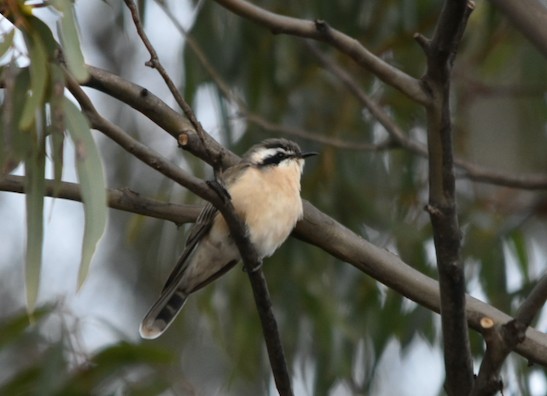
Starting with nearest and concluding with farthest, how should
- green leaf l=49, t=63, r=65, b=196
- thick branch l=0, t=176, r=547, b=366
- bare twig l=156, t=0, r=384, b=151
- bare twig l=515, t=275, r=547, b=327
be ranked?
1. green leaf l=49, t=63, r=65, b=196
2. bare twig l=515, t=275, r=547, b=327
3. thick branch l=0, t=176, r=547, b=366
4. bare twig l=156, t=0, r=384, b=151

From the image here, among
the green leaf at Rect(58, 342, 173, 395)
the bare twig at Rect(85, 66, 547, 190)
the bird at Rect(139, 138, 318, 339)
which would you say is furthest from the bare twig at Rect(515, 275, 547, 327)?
the green leaf at Rect(58, 342, 173, 395)

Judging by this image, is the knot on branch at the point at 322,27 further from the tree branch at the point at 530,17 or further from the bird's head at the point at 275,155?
the bird's head at the point at 275,155

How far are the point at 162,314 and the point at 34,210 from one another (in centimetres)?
131

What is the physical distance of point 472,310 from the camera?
2.46 m

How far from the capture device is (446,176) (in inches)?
85.0

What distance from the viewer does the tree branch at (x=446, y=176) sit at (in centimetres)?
212

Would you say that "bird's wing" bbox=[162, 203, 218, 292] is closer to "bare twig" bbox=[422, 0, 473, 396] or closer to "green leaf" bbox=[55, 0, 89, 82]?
"bare twig" bbox=[422, 0, 473, 396]

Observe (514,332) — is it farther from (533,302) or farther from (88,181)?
(88,181)

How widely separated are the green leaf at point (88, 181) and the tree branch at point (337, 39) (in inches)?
27.0

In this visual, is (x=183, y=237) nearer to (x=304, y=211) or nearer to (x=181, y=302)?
(x=181, y=302)

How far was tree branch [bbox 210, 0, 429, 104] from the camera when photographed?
2383mm

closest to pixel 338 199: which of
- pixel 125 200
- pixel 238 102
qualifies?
pixel 238 102

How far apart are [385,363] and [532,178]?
8.30 feet

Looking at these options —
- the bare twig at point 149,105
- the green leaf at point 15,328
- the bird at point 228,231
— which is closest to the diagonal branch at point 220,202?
the bare twig at point 149,105
